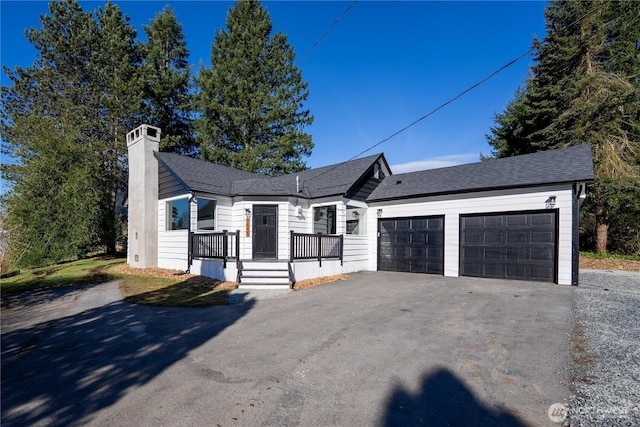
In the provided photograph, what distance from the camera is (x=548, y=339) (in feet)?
14.7

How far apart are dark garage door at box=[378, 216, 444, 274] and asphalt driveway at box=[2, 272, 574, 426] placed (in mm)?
4695

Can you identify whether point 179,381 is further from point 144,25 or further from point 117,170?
point 144,25

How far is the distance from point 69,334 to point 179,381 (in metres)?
2.98

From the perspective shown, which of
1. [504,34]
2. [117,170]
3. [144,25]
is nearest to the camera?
[504,34]

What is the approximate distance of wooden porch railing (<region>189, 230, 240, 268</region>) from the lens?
9.55 metres

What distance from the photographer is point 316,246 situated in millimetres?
10469

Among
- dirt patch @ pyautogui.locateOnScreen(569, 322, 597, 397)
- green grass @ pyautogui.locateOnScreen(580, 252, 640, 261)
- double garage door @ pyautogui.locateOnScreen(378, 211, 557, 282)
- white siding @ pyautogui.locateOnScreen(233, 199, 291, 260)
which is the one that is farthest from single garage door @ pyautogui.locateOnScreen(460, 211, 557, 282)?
green grass @ pyautogui.locateOnScreen(580, 252, 640, 261)

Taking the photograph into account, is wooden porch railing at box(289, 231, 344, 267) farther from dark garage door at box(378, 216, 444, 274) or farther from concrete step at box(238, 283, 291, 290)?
dark garage door at box(378, 216, 444, 274)

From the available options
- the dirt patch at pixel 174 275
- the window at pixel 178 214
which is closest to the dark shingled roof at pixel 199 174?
the window at pixel 178 214

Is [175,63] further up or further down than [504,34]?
further up

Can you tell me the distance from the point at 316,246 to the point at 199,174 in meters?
6.34

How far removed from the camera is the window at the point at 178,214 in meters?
11.5

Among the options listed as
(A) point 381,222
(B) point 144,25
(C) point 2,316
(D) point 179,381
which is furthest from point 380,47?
(B) point 144,25

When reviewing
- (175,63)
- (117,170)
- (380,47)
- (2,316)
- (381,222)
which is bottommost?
(2,316)
